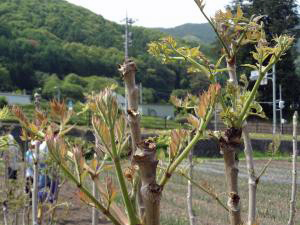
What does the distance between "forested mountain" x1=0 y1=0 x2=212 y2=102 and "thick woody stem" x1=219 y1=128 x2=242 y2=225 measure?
5049 cm

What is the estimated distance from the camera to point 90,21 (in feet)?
262

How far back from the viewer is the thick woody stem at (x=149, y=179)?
0.45m

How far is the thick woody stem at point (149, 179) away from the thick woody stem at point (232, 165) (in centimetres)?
17

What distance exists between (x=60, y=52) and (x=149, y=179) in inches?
2562

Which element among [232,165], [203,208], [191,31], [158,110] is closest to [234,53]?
[232,165]

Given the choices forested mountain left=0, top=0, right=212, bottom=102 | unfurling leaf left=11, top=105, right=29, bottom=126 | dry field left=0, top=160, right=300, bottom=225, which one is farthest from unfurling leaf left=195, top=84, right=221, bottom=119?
forested mountain left=0, top=0, right=212, bottom=102

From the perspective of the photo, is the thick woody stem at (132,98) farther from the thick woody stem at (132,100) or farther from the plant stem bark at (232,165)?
the plant stem bark at (232,165)

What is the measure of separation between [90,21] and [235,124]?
8144 cm

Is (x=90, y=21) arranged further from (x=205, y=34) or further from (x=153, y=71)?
(x=205, y=34)

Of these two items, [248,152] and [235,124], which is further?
[248,152]

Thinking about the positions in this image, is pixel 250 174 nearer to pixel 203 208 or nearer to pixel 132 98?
pixel 132 98

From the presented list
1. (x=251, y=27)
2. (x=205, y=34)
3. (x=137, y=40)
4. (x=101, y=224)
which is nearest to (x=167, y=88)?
(x=137, y=40)

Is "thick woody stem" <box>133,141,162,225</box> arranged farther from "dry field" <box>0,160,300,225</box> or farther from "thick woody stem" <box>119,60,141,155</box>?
"dry field" <box>0,160,300,225</box>

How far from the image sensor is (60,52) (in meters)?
63.9
